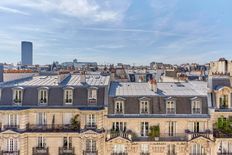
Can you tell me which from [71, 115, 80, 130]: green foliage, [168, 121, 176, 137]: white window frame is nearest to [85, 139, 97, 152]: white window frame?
[71, 115, 80, 130]: green foliage

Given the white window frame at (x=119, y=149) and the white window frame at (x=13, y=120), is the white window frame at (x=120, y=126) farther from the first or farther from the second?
the white window frame at (x=13, y=120)

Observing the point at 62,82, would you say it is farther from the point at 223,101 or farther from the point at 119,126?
the point at 223,101

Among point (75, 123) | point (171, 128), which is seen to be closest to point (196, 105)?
point (171, 128)

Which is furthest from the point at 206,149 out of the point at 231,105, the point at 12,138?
→ the point at 12,138

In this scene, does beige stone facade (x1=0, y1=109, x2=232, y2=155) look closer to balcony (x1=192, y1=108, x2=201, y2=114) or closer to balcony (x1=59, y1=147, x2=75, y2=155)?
balcony (x1=59, y1=147, x2=75, y2=155)

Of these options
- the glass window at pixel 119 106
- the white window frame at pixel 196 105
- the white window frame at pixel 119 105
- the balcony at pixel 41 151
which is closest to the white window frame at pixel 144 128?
the glass window at pixel 119 106

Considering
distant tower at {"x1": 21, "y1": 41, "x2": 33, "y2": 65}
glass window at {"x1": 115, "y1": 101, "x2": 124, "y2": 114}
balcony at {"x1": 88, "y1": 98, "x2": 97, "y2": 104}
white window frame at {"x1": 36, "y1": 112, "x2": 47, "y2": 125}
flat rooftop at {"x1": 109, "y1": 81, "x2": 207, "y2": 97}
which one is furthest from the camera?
distant tower at {"x1": 21, "y1": 41, "x2": 33, "y2": 65}
